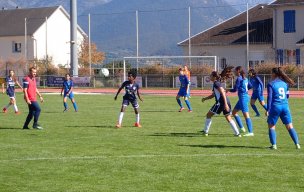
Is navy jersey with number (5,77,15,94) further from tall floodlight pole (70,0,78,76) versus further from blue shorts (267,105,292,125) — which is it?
tall floodlight pole (70,0,78,76)

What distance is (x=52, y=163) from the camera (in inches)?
529

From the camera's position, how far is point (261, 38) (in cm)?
6234

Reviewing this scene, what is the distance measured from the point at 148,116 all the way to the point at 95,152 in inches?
433

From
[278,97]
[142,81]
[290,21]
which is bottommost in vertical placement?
[278,97]

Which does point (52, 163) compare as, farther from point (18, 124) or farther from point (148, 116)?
point (148, 116)

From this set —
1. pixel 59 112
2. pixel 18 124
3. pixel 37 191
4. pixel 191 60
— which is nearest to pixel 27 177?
pixel 37 191

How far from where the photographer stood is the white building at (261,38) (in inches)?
2283

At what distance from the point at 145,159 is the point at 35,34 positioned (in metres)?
69.0

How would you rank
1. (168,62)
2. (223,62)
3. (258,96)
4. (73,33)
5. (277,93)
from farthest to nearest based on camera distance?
(223,62), (168,62), (73,33), (258,96), (277,93)

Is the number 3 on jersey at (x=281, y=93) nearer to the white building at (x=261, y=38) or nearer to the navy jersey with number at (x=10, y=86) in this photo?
the navy jersey with number at (x=10, y=86)

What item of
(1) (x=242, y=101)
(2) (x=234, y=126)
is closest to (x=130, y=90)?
(1) (x=242, y=101)

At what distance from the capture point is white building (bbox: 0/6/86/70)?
80.5m

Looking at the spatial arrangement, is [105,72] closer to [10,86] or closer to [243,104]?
[10,86]

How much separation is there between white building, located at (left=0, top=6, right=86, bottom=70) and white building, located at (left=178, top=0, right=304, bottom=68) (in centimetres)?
1957
